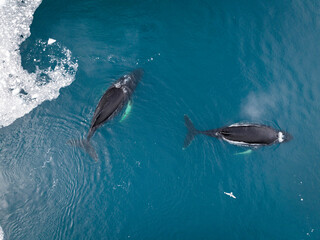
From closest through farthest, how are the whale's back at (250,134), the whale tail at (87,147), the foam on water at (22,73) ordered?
the whale's back at (250,134), the whale tail at (87,147), the foam on water at (22,73)

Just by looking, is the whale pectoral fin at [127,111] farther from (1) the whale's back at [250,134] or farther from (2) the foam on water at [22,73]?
(1) the whale's back at [250,134]

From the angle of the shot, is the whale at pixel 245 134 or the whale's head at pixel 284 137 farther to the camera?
the whale's head at pixel 284 137

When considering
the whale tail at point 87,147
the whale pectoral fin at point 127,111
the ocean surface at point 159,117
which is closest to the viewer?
the ocean surface at point 159,117

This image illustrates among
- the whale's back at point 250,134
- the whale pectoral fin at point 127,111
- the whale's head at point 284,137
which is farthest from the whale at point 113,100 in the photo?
the whale's head at point 284,137

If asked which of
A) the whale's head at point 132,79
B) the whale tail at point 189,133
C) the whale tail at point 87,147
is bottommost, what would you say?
the whale tail at point 87,147

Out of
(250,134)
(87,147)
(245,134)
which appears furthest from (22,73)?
(250,134)

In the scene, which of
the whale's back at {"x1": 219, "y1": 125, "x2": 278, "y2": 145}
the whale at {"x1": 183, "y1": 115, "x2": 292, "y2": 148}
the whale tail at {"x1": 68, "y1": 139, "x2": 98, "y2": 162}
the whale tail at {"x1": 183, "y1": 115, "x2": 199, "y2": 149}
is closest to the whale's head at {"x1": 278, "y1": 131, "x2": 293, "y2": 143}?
the whale at {"x1": 183, "y1": 115, "x2": 292, "y2": 148}
